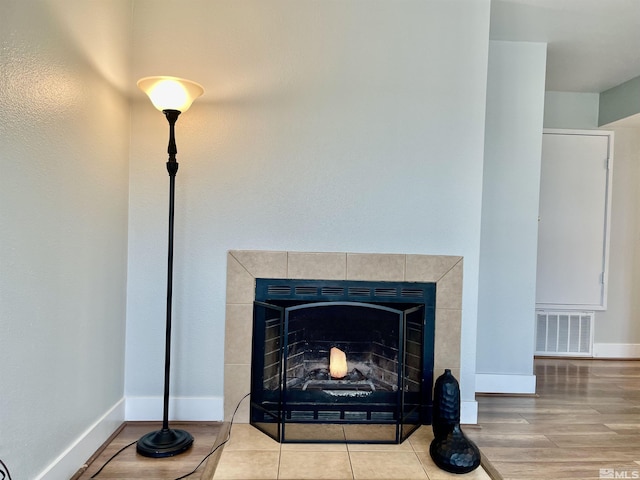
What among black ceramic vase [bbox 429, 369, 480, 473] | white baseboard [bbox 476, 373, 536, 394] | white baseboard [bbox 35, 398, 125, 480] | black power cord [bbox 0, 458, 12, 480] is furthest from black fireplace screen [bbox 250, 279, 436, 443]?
black power cord [bbox 0, 458, 12, 480]

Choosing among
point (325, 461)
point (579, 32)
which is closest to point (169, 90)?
point (325, 461)

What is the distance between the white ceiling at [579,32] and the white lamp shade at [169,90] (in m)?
1.83

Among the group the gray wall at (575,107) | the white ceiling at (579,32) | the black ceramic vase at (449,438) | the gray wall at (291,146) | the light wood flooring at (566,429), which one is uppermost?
the white ceiling at (579,32)

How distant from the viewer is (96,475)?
1828mm

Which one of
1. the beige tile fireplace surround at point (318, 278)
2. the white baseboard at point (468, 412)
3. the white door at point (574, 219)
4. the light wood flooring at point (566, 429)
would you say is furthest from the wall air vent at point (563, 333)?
the beige tile fireplace surround at point (318, 278)

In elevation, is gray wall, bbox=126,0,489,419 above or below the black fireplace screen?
above

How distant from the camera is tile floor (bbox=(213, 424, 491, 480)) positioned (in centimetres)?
182

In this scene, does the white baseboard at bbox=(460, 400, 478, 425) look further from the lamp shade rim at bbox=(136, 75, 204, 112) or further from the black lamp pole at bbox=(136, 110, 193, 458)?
the lamp shade rim at bbox=(136, 75, 204, 112)

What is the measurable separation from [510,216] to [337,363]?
162cm

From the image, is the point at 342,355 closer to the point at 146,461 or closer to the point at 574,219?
the point at 146,461

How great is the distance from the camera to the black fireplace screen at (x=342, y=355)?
226 cm

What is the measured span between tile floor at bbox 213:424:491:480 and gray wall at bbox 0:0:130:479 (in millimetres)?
666

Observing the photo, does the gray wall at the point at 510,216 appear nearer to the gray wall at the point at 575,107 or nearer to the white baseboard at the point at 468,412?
the white baseboard at the point at 468,412

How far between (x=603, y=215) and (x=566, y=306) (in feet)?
2.86
